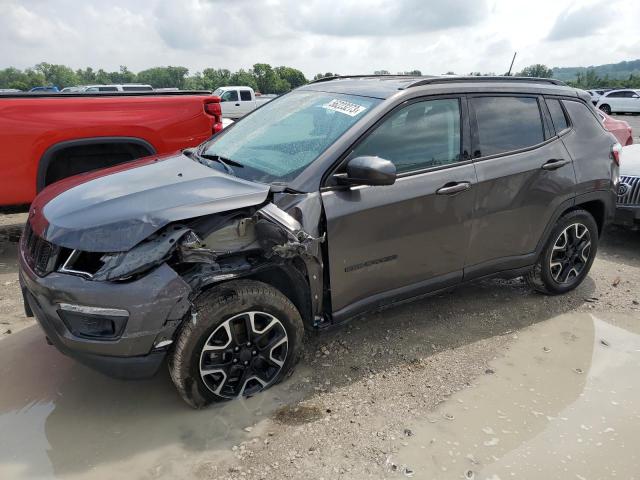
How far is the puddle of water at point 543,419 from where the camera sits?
8.25 feet

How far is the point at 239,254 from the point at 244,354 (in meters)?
0.57

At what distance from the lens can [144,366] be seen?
8.37 ft

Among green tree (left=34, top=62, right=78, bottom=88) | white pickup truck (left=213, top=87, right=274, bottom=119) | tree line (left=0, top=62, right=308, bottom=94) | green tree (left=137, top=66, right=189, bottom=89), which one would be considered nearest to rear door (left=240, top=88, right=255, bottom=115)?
white pickup truck (left=213, top=87, right=274, bottom=119)

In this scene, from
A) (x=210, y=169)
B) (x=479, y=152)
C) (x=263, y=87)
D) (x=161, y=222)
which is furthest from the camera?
(x=263, y=87)

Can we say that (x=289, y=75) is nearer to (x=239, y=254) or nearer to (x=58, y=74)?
(x=58, y=74)

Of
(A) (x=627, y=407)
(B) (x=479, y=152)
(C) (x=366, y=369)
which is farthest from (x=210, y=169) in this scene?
(A) (x=627, y=407)

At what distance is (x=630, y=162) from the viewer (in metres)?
5.99

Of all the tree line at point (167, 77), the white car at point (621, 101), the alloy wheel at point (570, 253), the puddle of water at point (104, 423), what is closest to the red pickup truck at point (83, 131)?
the puddle of water at point (104, 423)

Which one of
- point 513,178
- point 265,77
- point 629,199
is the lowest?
point 629,199

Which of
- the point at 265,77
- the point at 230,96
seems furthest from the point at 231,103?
the point at 265,77

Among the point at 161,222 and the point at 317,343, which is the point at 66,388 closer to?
the point at 161,222

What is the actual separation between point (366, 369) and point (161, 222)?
1.64 m

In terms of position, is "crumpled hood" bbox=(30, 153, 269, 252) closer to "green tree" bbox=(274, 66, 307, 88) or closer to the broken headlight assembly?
the broken headlight assembly

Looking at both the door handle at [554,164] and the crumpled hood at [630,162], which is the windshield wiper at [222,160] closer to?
the door handle at [554,164]
